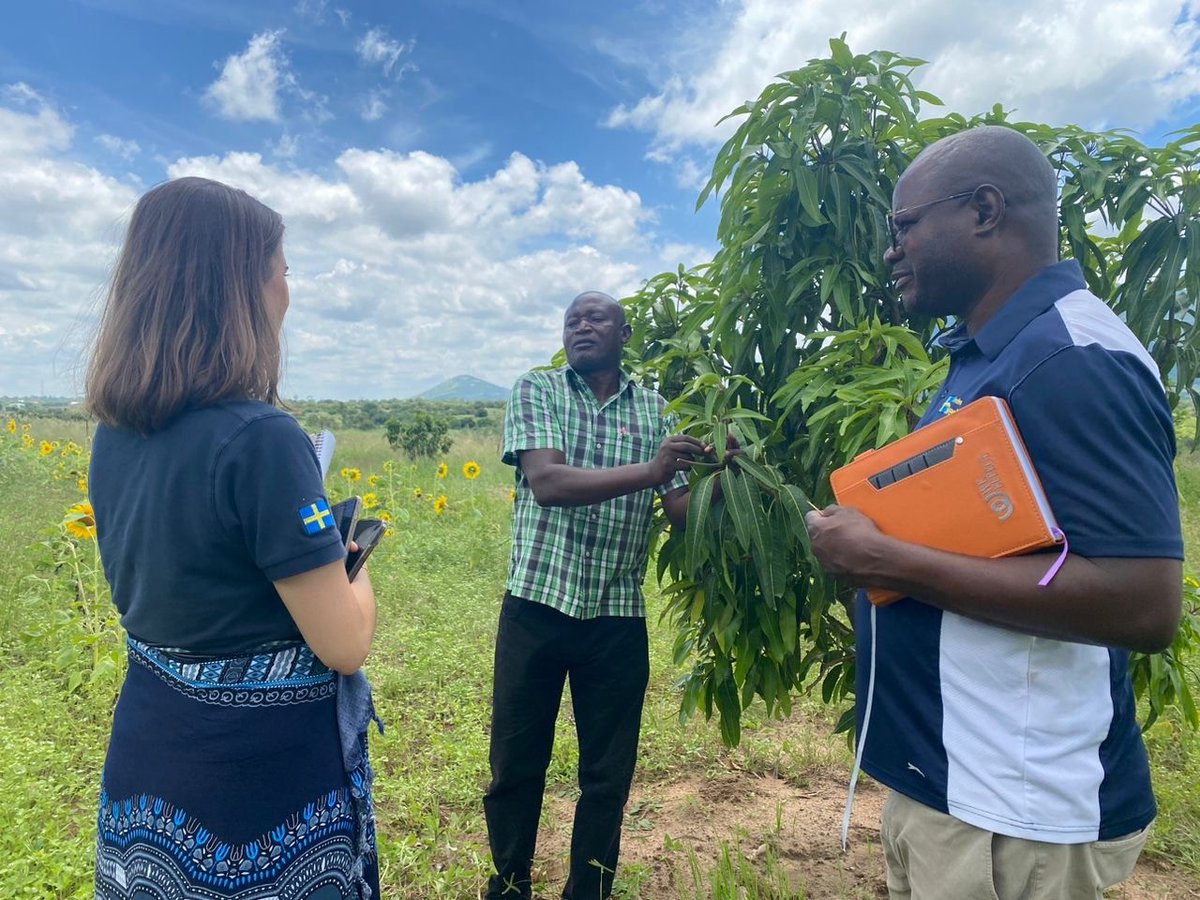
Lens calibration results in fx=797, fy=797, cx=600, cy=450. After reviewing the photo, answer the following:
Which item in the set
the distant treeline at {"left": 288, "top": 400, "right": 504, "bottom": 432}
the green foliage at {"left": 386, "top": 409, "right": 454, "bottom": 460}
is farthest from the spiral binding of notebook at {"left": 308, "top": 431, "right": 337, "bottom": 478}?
the distant treeline at {"left": 288, "top": 400, "right": 504, "bottom": 432}

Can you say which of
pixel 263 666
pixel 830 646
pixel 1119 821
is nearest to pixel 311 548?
A: pixel 263 666

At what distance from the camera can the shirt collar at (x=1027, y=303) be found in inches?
47.7

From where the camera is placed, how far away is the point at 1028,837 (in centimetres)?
113

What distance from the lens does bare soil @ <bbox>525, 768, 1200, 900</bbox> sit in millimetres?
2639

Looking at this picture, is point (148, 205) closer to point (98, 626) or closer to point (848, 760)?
point (848, 760)

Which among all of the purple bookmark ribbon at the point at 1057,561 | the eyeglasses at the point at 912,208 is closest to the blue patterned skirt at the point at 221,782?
the purple bookmark ribbon at the point at 1057,561

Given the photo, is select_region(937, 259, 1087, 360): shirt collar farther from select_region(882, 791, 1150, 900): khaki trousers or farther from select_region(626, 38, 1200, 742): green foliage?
select_region(882, 791, 1150, 900): khaki trousers

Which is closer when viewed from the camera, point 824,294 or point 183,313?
point 183,313

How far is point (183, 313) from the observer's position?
1.27 metres

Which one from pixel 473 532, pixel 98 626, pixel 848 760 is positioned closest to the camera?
pixel 848 760

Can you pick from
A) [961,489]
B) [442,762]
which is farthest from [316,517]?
[442,762]

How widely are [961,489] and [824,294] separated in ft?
3.08

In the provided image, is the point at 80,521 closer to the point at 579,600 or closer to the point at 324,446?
the point at 579,600

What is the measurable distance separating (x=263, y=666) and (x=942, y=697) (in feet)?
3.56
